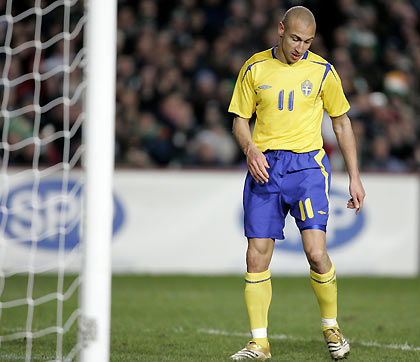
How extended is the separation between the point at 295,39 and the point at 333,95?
0.48m

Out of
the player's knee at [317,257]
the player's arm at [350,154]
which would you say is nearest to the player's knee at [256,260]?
the player's knee at [317,257]

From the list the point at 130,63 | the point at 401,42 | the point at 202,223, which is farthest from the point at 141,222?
the point at 401,42

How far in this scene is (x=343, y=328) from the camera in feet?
20.8

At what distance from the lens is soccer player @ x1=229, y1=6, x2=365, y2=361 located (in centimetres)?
496

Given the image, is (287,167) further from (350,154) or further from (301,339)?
(301,339)

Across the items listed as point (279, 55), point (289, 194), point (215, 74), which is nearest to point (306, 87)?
point (279, 55)

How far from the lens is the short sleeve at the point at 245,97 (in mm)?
5039

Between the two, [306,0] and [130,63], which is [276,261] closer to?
[130,63]

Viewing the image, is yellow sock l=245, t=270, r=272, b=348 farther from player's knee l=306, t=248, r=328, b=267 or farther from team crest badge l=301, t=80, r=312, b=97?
team crest badge l=301, t=80, r=312, b=97

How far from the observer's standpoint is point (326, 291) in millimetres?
5023

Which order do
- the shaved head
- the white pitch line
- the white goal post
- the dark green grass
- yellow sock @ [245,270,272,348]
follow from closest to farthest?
1. the white goal post
2. the shaved head
3. yellow sock @ [245,270,272,348]
4. the dark green grass
5. the white pitch line

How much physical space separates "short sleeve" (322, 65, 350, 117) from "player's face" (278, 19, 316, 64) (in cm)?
25

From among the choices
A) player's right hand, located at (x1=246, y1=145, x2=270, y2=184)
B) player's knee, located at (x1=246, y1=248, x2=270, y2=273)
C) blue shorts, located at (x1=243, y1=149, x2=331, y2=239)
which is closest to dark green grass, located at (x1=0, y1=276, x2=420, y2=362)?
player's knee, located at (x1=246, y1=248, x2=270, y2=273)

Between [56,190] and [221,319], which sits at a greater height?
[56,190]
